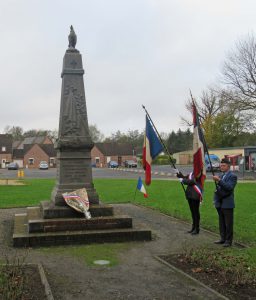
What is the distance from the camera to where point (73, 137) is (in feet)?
38.2

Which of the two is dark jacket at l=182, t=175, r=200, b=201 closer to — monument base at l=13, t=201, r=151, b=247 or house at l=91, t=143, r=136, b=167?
monument base at l=13, t=201, r=151, b=247

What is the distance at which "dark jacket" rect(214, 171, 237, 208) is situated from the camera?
9.12 m

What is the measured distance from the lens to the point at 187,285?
658 centimetres

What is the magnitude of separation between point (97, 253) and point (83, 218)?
1.84m

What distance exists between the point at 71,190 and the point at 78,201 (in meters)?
0.76

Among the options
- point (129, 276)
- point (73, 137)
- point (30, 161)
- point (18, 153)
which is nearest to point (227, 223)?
point (129, 276)

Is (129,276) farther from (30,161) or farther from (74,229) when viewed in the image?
(30,161)

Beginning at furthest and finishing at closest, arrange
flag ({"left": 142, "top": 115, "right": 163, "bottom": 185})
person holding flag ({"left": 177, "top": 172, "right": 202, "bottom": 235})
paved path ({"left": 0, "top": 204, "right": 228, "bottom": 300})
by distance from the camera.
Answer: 1. flag ({"left": 142, "top": 115, "right": 163, "bottom": 185})
2. person holding flag ({"left": 177, "top": 172, "right": 202, "bottom": 235})
3. paved path ({"left": 0, "top": 204, "right": 228, "bottom": 300})

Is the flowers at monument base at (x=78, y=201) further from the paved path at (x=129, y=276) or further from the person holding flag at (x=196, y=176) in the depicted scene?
the person holding flag at (x=196, y=176)

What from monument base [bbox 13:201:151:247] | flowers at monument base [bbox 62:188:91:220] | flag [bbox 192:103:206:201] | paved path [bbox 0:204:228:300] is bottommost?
paved path [bbox 0:204:228:300]

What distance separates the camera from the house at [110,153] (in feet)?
324

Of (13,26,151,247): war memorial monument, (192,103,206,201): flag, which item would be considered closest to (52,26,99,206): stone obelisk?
(13,26,151,247): war memorial monument

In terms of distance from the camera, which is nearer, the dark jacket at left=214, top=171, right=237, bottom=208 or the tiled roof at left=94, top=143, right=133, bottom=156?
the dark jacket at left=214, top=171, right=237, bottom=208

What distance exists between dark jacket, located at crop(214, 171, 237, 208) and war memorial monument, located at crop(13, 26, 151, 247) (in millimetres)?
1950
